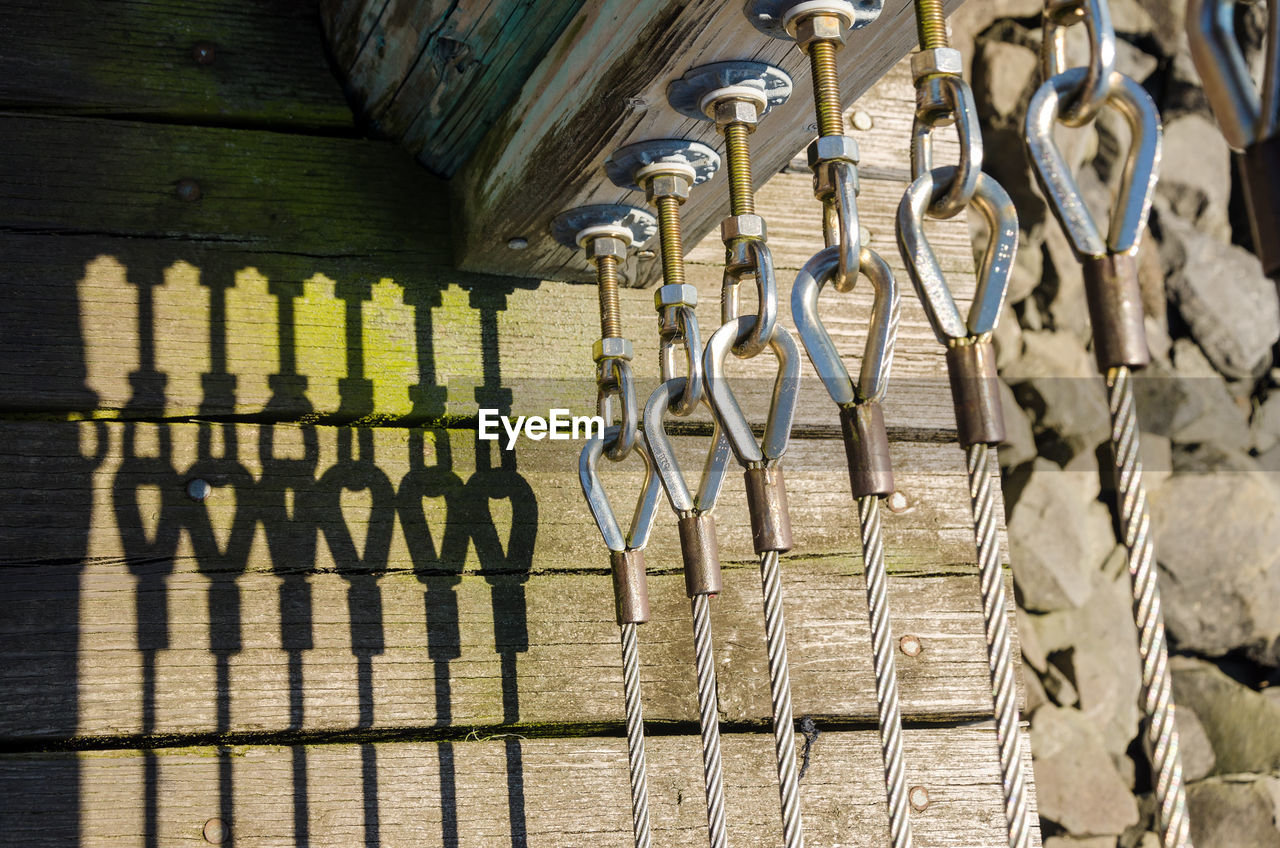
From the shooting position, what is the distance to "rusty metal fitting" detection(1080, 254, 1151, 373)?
0.63m

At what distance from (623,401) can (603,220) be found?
20 centimetres

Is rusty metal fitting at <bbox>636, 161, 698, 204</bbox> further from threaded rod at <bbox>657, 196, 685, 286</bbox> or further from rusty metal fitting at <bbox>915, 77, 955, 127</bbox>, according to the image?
rusty metal fitting at <bbox>915, 77, 955, 127</bbox>

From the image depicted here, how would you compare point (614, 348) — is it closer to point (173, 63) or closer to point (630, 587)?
point (630, 587)

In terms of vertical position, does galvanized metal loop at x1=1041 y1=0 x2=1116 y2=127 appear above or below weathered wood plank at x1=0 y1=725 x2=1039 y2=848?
above

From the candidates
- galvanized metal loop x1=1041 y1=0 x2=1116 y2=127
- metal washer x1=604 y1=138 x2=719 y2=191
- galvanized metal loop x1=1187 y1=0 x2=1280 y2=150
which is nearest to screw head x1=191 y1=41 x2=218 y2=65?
metal washer x1=604 y1=138 x2=719 y2=191

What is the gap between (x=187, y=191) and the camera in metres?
1.25

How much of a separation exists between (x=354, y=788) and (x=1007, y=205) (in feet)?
2.70

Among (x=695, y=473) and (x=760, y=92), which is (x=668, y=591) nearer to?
(x=695, y=473)

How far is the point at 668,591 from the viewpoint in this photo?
1.29m

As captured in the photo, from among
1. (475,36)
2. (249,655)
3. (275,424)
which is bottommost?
(249,655)

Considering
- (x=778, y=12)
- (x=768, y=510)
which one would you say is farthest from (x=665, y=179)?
(x=768, y=510)

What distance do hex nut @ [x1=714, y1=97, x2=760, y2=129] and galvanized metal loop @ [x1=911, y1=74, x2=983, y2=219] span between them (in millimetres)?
224

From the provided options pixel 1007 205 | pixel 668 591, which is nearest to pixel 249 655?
pixel 668 591

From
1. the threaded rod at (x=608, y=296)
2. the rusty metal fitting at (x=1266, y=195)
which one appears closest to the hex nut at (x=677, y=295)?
the threaded rod at (x=608, y=296)
